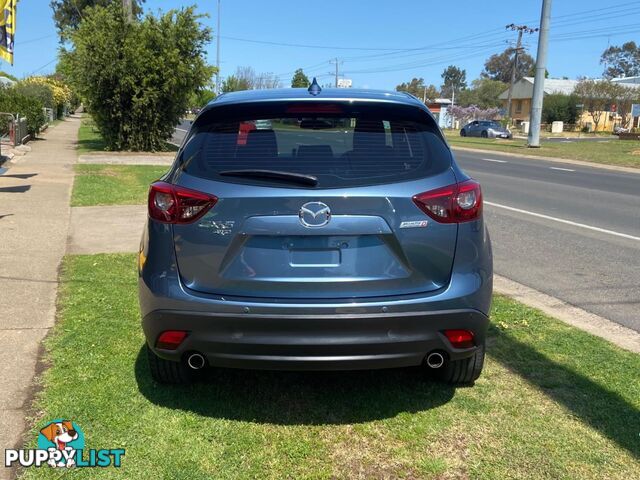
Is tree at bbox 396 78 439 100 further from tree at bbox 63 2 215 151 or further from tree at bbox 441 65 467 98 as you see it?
tree at bbox 63 2 215 151

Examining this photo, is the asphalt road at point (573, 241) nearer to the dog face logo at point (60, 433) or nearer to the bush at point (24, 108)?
the dog face logo at point (60, 433)

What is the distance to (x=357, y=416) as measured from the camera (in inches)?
133

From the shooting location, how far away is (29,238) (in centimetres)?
757

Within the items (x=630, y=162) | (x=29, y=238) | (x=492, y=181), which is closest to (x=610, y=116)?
(x=630, y=162)

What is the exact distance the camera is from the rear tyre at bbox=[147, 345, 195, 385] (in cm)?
352

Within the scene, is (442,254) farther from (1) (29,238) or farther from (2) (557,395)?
(1) (29,238)

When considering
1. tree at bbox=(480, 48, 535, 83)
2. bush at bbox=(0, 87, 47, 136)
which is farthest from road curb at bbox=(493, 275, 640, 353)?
tree at bbox=(480, 48, 535, 83)

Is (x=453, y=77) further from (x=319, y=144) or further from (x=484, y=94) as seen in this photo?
(x=319, y=144)

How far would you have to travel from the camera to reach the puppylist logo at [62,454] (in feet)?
9.50

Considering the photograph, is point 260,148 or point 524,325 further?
point 524,325

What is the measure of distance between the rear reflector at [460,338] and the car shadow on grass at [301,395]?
54 cm

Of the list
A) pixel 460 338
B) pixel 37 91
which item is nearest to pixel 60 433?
pixel 460 338

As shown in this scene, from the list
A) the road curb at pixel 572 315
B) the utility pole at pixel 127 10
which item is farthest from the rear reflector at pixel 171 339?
the utility pole at pixel 127 10

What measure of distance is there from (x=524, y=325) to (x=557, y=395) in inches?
47.3
